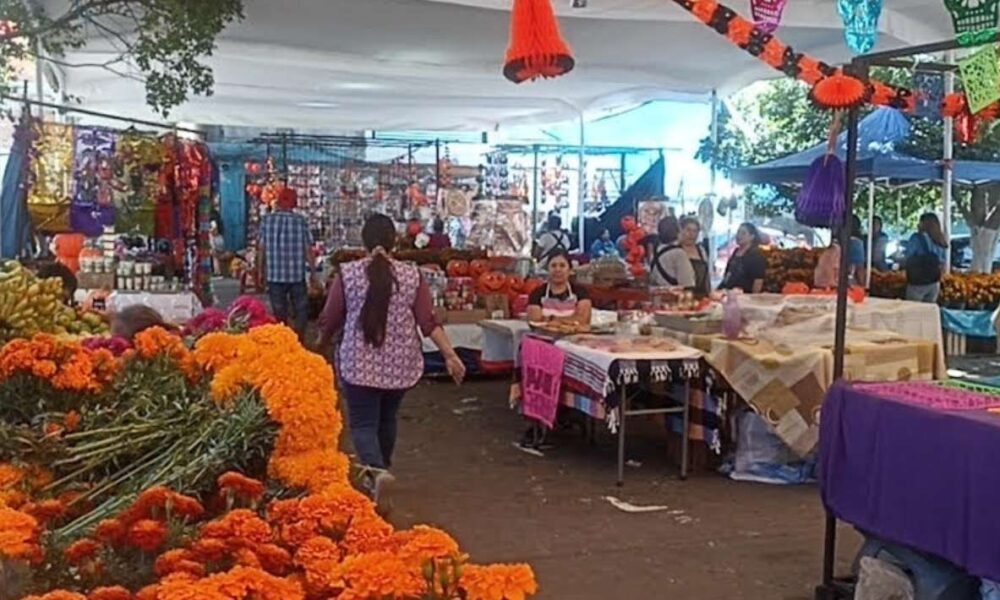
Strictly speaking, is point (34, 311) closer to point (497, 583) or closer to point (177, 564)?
point (177, 564)

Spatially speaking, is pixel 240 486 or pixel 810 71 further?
pixel 810 71

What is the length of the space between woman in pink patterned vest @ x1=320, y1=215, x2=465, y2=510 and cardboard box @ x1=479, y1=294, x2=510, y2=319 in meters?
4.77

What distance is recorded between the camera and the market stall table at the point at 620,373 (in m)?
5.94

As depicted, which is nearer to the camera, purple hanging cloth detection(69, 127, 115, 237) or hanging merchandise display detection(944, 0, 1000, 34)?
hanging merchandise display detection(944, 0, 1000, 34)

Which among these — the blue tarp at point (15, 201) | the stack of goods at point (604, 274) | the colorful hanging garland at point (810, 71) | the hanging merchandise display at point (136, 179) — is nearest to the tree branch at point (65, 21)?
the colorful hanging garland at point (810, 71)

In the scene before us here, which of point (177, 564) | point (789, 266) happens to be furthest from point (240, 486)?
point (789, 266)

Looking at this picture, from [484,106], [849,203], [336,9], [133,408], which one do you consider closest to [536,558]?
[849,203]

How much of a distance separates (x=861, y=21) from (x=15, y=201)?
5829 mm

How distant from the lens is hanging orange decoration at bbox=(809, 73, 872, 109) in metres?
4.21

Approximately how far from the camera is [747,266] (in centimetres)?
927

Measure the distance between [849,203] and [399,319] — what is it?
2.02 meters

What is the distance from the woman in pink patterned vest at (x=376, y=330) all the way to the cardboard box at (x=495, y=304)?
15.6 ft

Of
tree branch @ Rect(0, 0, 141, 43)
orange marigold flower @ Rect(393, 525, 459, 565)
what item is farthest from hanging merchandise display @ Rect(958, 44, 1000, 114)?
orange marigold flower @ Rect(393, 525, 459, 565)

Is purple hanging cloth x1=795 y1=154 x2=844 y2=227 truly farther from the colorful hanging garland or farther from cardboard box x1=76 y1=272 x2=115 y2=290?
cardboard box x1=76 y1=272 x2=115 y2=290
